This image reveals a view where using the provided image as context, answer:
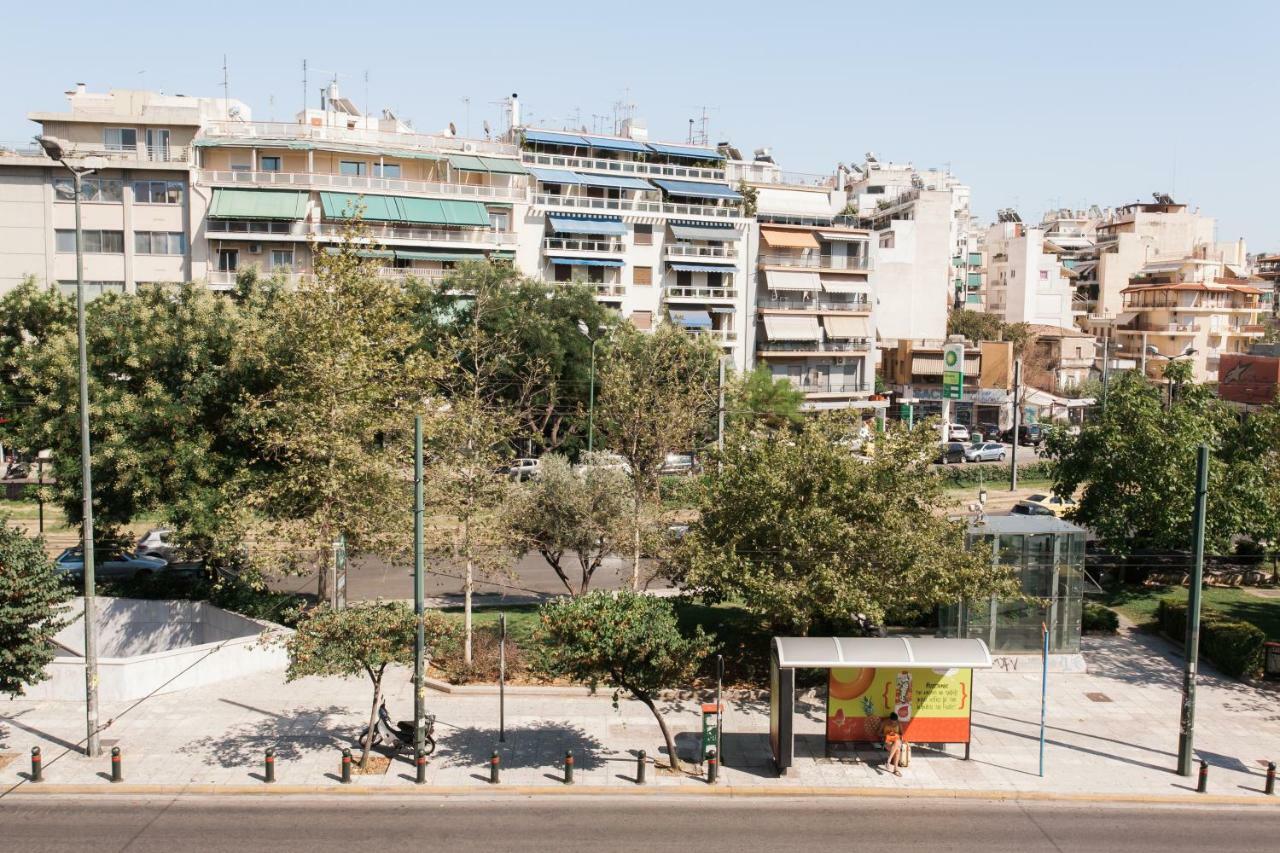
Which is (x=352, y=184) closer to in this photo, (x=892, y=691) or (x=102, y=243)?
(x=102, y=243)

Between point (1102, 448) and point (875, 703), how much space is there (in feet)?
49.4

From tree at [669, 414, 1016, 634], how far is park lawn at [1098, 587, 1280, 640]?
31.7 ft

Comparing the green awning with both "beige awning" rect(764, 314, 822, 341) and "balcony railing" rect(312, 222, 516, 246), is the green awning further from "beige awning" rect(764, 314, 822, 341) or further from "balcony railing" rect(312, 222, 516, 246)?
"beige awning" rect(764, 314, 822, 341)

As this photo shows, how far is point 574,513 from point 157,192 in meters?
37.4

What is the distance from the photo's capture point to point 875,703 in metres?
21.3

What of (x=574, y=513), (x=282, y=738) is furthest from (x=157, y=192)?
(x=282, y=738)

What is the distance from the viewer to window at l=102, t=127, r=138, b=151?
56.4m

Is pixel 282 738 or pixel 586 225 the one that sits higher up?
pixel 586 225

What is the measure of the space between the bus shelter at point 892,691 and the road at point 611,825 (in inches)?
70.7

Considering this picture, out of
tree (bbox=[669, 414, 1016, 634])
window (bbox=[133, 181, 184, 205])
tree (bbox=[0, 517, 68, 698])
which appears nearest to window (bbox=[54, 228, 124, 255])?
window (bbox=[133, 181, 184, 205])

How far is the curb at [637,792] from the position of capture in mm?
19500

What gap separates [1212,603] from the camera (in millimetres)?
32188

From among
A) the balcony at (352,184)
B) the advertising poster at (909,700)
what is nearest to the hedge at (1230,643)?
the advertising poster at (909,700)

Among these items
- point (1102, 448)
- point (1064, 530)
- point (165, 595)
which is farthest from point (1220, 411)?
point (165, 595)
